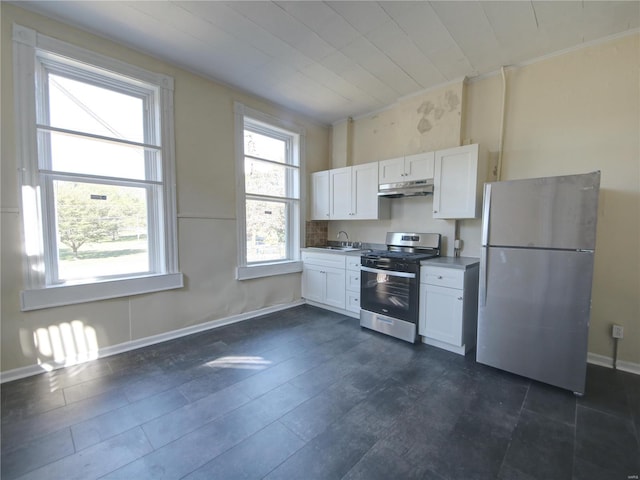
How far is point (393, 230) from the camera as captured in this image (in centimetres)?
392

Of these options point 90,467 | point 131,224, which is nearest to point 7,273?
point 131,224

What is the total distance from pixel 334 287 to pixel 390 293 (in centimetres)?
92

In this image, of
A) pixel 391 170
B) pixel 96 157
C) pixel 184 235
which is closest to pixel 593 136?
pixel 391 170

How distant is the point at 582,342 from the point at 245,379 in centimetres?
258

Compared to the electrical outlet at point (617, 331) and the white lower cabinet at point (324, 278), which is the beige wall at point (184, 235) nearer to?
the white lower cabinet at point (324, 278)

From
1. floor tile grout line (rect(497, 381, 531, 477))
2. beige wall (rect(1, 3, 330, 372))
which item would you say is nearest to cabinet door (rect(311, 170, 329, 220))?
beige wall (rect(1, 3, 330, 372))

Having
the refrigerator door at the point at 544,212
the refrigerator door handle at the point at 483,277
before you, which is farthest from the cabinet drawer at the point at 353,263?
the refrigerator door at the point at 544,212

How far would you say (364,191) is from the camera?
12.5ft

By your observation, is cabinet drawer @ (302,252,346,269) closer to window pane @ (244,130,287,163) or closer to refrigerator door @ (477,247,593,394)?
window pane @ (244,130,287,163)

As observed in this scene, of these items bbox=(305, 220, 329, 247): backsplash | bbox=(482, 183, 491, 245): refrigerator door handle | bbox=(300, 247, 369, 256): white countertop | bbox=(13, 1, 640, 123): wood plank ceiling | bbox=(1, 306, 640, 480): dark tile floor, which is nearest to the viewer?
bbox=(1, 306, 640, 480): dark tile floor

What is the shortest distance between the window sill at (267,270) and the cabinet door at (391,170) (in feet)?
5.76

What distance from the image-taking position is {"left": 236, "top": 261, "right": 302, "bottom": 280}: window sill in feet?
11.9

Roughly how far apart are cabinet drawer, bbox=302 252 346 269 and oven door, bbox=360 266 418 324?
15.9 inches

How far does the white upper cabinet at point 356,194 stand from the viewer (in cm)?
373
